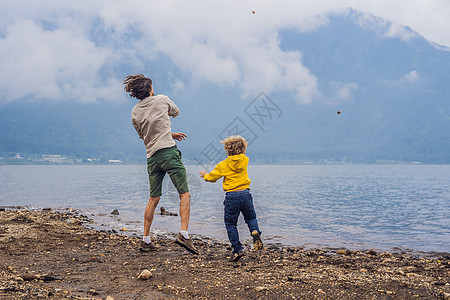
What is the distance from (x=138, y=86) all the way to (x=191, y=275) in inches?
134

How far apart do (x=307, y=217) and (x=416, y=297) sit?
11371 millimetres

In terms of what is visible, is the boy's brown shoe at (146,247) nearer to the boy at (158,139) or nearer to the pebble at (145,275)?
the boy at (158,139)

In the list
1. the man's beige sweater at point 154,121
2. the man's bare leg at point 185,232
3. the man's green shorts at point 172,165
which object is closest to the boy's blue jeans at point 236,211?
the man's bare leg at point 185,232

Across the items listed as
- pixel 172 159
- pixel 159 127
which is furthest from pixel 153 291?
pixel 159 127

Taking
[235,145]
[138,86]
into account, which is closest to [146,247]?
[235,145]

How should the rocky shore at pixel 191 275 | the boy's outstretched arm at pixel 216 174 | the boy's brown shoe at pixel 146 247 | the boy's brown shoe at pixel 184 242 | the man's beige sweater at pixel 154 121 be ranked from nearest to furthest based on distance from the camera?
the rocky shore at pixel 191 275 → the boy's brown shoe at pixel 184 242 → the boy's outstretched arm at pixel 216 174 → the man's beige sweater at pixel 154 121 → the boy's brown shoe at pixel 146 247

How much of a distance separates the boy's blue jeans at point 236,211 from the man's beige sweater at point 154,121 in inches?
56.6

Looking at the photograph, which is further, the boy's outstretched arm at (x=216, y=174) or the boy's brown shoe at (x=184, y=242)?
the boy's outstretched arm at (x=216, y=174)

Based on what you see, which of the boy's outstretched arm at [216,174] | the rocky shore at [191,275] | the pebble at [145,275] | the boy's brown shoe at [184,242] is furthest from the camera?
the boy's outstretched arm at [216,174]

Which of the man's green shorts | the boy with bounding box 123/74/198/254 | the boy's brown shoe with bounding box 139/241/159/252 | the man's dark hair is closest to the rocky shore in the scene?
the boy's brown shoe with bounding box 139/241/159/252

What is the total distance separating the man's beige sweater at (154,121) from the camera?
6402mm

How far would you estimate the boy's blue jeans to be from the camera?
6.27m

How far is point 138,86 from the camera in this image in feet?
21.3

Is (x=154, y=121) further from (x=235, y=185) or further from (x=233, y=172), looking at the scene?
(x=235, y=185)
